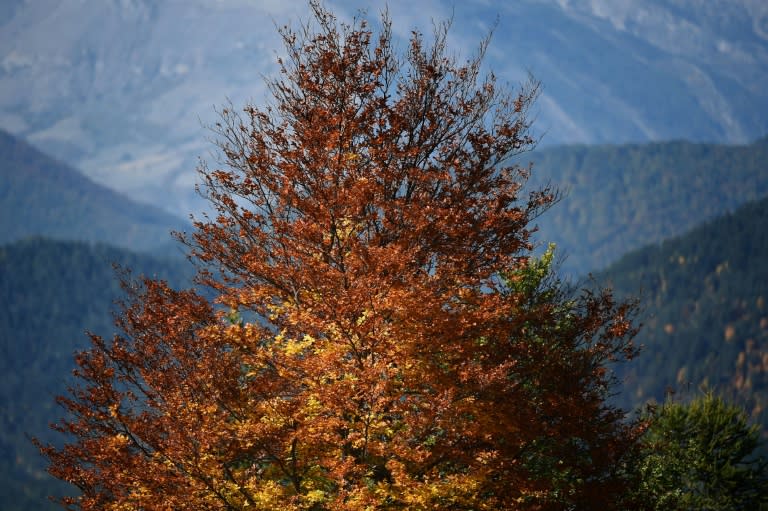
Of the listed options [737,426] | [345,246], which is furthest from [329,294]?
[737,426]

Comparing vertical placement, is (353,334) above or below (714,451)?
below

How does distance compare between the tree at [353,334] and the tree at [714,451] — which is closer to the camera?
the tree at [353,334]

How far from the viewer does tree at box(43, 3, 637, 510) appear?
623 inches

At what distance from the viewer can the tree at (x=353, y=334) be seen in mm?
15836

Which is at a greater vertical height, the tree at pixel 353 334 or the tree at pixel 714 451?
the tree at pixel 714 451

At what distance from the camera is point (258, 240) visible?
1762cm

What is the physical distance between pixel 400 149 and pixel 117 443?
7.56 meters

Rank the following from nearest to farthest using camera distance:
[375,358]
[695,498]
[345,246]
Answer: [375,358]
[345,246]
[695,498]

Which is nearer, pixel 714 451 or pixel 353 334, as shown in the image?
pixel 353 334

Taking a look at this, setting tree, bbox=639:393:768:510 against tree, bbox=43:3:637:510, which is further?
tree, bbox=639:393:768:510

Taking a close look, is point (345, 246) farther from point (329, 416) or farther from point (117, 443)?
point (117, 443)

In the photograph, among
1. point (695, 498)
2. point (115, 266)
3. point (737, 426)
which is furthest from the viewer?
point (737, 426)

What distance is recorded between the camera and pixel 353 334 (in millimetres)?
16047

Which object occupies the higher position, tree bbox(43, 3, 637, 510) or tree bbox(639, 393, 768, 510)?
tree bbox(639, 393, 768, 510)
